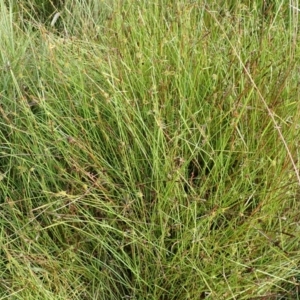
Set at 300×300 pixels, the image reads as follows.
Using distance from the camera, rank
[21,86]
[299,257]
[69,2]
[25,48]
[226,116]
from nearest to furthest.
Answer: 1. [299,257]
2. [226,116]
3. [21,86]
4. [25,48]
5. [69,2]

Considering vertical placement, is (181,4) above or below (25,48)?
above

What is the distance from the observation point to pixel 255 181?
4.90 feet

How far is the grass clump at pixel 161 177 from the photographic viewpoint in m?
1.38

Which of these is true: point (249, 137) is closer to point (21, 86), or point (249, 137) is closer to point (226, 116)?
point (226, 116)

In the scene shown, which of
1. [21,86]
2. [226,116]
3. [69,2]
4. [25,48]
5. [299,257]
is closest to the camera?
[299,257]

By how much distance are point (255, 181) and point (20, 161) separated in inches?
25.2

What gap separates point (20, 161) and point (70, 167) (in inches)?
6.0

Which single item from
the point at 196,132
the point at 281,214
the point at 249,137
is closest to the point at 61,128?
the point at 196,132

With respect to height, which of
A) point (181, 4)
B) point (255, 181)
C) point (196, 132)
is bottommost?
point (255, 181)

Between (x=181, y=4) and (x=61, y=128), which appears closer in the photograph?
(x=61, y=128)

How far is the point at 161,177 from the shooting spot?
1.44 meters

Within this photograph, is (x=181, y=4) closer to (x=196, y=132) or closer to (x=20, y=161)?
(x=196, y=132)

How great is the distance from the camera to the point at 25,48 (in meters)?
1.89

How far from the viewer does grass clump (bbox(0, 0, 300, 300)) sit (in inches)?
54.5
